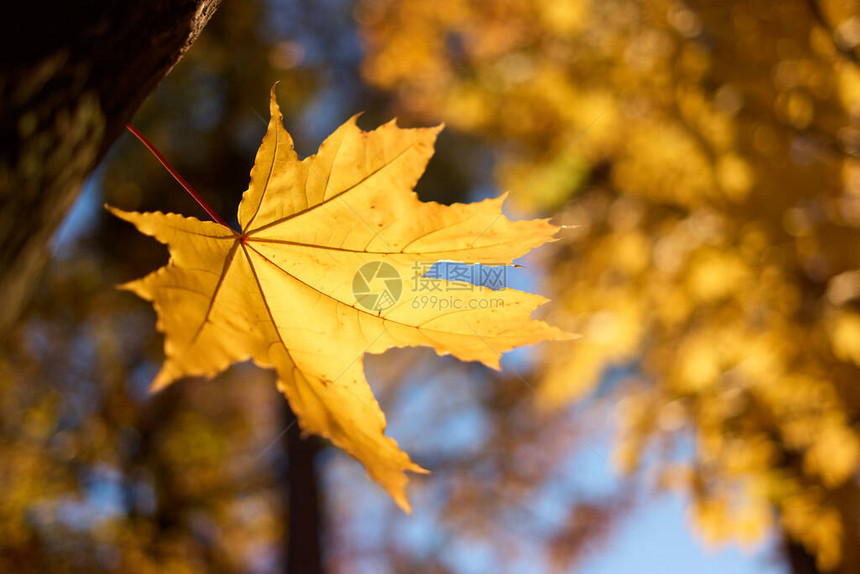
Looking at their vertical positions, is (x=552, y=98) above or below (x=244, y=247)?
below

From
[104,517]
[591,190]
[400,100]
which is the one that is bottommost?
[591,190]

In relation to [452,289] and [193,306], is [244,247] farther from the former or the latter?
[452,289]

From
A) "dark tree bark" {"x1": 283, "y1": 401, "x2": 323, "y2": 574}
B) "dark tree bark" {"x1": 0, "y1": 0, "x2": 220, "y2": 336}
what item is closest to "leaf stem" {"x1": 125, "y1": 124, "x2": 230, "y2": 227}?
"dark tree bark" {"x1": 0, "y1": 0, "x2": 220, "y2": 336}

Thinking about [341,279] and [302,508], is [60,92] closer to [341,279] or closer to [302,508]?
[341,279]

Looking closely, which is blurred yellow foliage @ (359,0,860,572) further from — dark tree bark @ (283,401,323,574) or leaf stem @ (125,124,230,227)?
dark tree bark @ (283,401,323,574)

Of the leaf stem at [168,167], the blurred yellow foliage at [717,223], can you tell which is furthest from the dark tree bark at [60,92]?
the blurred yellow foliage at [717,223]

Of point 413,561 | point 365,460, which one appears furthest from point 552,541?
point 365,460

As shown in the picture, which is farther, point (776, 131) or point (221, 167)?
point (221, 167)
